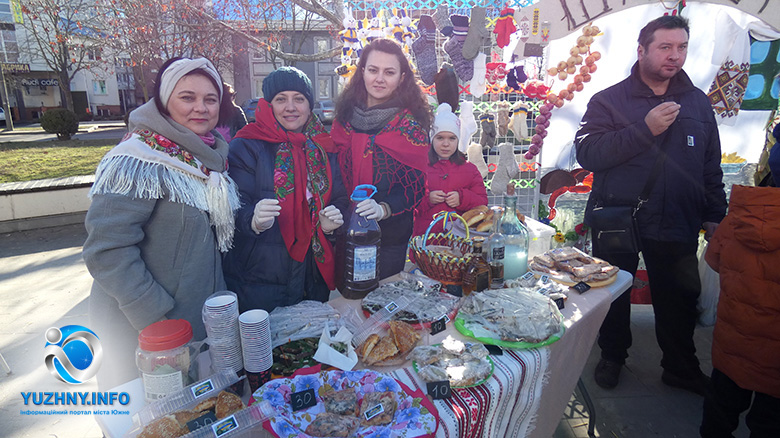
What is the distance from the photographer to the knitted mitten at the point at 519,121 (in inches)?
133

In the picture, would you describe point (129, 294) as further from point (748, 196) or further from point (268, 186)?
point (748, 196)

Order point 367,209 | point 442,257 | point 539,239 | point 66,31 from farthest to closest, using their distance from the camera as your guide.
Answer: point 66,31, point 539,239, point 442,257, point 367,209

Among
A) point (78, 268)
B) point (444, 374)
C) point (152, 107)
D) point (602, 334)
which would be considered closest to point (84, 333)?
point (152, 107)

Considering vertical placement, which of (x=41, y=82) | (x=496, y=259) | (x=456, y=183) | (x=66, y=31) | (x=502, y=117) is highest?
(x=66, y=31)

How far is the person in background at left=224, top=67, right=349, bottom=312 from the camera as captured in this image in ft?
5.74

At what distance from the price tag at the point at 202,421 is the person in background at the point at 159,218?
0.60m

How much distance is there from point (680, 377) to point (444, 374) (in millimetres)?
2298

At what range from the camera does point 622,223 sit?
236cm

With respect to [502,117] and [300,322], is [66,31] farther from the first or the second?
[300,322]

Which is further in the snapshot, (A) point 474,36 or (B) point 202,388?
(A) point 474,36

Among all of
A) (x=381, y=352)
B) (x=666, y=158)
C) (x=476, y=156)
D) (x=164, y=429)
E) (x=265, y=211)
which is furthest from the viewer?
(x=476, y=156)

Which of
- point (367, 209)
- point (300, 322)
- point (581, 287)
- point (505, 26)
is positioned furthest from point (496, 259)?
point (505, 26)

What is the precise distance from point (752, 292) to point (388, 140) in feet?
5.71

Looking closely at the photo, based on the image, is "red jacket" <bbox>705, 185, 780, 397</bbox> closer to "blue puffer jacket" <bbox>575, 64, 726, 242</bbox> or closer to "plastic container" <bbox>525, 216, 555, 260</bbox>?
"blue puffer jacket" <bbox>575, 64, 726, 242</bbox>
